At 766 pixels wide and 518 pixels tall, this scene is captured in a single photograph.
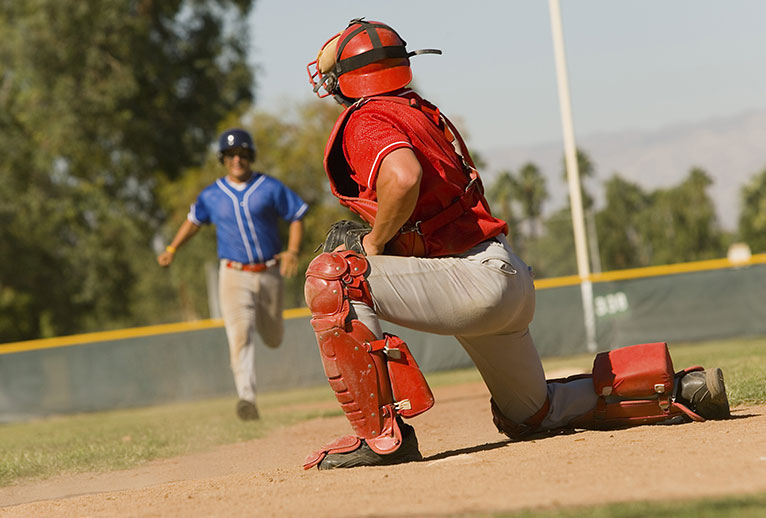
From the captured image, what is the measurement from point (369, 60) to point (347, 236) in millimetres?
785

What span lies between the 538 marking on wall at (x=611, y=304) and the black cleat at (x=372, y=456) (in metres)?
13.1

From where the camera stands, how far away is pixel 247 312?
27.6 ft

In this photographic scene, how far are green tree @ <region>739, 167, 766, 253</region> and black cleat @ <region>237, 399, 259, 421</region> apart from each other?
60.7 meters

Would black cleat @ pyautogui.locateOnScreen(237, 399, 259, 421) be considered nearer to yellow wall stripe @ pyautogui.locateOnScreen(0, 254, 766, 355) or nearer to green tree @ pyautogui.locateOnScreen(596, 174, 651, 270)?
yellow wall stripe @ pyautogui.locateOnScreen(0, 254, 766, 355)

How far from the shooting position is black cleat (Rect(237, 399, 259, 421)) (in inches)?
317

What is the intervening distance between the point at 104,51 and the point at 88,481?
28.9 meters

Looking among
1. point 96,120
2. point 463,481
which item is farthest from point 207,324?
point 96,120

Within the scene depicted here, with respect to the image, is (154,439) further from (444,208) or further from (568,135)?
(568,135)

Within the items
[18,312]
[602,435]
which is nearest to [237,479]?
[602,435]

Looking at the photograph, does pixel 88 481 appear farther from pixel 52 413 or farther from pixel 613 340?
pixel 613 340

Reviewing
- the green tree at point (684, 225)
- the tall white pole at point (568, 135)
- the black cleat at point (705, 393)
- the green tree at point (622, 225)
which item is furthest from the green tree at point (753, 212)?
the black cleat at point (705, 393)

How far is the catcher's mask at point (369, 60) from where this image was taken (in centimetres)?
441

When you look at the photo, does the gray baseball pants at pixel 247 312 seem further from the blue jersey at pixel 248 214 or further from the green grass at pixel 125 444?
the green grass at pixel 125 444

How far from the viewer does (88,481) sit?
525 centimetres
